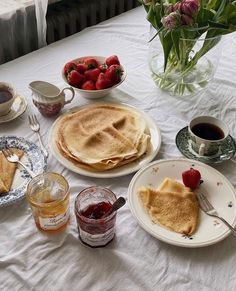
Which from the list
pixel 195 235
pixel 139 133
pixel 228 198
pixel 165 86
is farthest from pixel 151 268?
pixel 165 86


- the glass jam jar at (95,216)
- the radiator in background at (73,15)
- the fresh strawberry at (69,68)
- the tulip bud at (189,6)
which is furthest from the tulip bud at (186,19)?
the radiator in background at (73,15)

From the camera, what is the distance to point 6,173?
82 centimetres

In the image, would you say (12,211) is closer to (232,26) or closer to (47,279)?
(47,279)

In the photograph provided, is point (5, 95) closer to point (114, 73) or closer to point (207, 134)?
point (114, 73)

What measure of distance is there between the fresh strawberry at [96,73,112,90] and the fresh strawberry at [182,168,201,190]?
1.24 ft

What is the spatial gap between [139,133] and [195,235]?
0.31m

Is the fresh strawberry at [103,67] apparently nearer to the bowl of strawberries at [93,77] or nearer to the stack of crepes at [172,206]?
the bowl of strawberries at [93,77]

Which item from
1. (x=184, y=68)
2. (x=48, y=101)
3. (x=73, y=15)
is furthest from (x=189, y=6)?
(x=73, y=15)

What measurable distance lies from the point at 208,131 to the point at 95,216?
1.22 ft

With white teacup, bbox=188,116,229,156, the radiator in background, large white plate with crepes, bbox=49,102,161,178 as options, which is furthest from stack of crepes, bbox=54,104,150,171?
the radiator in background

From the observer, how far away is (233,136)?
96 centimetres

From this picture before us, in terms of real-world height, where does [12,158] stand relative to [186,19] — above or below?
below

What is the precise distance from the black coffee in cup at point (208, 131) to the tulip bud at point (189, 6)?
26cm

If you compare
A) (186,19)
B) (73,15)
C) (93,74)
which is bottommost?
(73,15)
